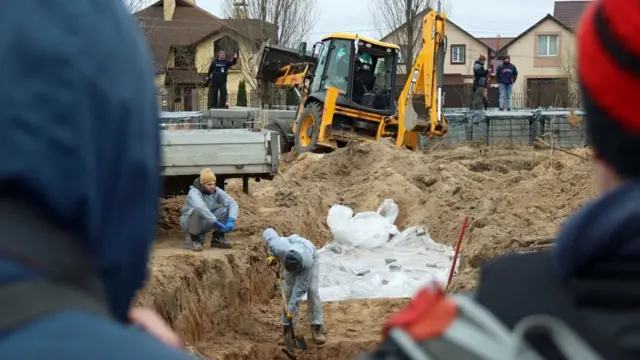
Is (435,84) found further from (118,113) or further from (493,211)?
(118,113)

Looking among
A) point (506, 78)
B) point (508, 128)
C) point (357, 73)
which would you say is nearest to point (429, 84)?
point (357, 73)

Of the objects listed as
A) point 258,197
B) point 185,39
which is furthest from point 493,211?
point 185,39

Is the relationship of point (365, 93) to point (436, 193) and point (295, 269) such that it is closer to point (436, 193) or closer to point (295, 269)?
point (436, 193)

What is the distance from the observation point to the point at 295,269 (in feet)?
31.9

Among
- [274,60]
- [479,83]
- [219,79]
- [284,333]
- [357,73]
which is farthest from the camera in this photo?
[479,83]

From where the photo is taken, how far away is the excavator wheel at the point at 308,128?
19688 millimetres

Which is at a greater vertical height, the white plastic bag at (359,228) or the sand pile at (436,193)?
the sand pile at (436,193)

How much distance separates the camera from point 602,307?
3.55 ft

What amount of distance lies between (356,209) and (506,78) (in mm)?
8762

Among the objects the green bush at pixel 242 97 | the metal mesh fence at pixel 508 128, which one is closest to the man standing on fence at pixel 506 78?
the metal mesh fence at pixel 508 128

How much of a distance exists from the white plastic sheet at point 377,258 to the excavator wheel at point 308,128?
158 inches

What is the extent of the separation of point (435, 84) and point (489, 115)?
540 centimetres

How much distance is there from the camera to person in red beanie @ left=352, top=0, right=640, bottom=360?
1053mm

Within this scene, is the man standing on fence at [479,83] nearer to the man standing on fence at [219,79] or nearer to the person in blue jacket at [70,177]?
the man standing on fence at [219,79]
